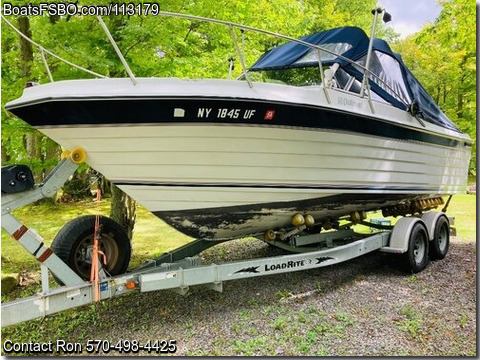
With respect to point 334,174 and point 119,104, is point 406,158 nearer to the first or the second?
point 334,174

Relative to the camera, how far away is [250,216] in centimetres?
414

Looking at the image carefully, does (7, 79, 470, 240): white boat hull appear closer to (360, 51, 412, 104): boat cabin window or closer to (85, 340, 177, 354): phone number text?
(360, 51, 412, 104): boat cabin window

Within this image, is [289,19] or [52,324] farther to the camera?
[289,19]

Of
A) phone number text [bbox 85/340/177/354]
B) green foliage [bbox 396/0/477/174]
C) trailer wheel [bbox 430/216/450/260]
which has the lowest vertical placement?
phone number text [bbox 85/340/177/354]

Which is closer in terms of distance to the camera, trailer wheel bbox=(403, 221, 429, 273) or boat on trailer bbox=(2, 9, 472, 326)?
boat on trailer bbox=(2, 9, 472, 326)

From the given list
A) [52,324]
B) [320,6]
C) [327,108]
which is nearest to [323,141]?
[327,108]

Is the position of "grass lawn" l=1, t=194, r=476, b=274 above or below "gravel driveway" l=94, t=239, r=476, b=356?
below

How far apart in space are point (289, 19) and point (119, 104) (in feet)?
19.1

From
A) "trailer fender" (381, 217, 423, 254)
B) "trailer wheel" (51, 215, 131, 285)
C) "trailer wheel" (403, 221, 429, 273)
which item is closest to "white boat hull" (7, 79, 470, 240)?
"trailer wheel" (51, 215, 131, 285)

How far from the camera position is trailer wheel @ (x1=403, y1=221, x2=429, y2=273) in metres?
5.09

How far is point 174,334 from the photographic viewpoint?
3.66m

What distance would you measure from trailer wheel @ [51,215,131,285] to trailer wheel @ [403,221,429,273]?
3.31 metres

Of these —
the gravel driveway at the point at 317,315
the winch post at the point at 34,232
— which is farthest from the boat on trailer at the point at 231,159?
the gravel driveway at the point at 317,315

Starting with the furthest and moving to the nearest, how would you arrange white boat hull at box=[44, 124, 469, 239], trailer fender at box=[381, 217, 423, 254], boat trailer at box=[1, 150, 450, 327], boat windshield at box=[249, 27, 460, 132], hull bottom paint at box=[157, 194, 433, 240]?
1. trailer fender at box=[381, 217, 423, 254]
2. boat windshield at box=[249, 27, 460, 132]
3. hull bottom paint at box=[157, 194, 433, 240]
4. white boat hull at box=[44, 124, 469, 239]
5. boat trailer at box=[1, 150, 450, 327]
